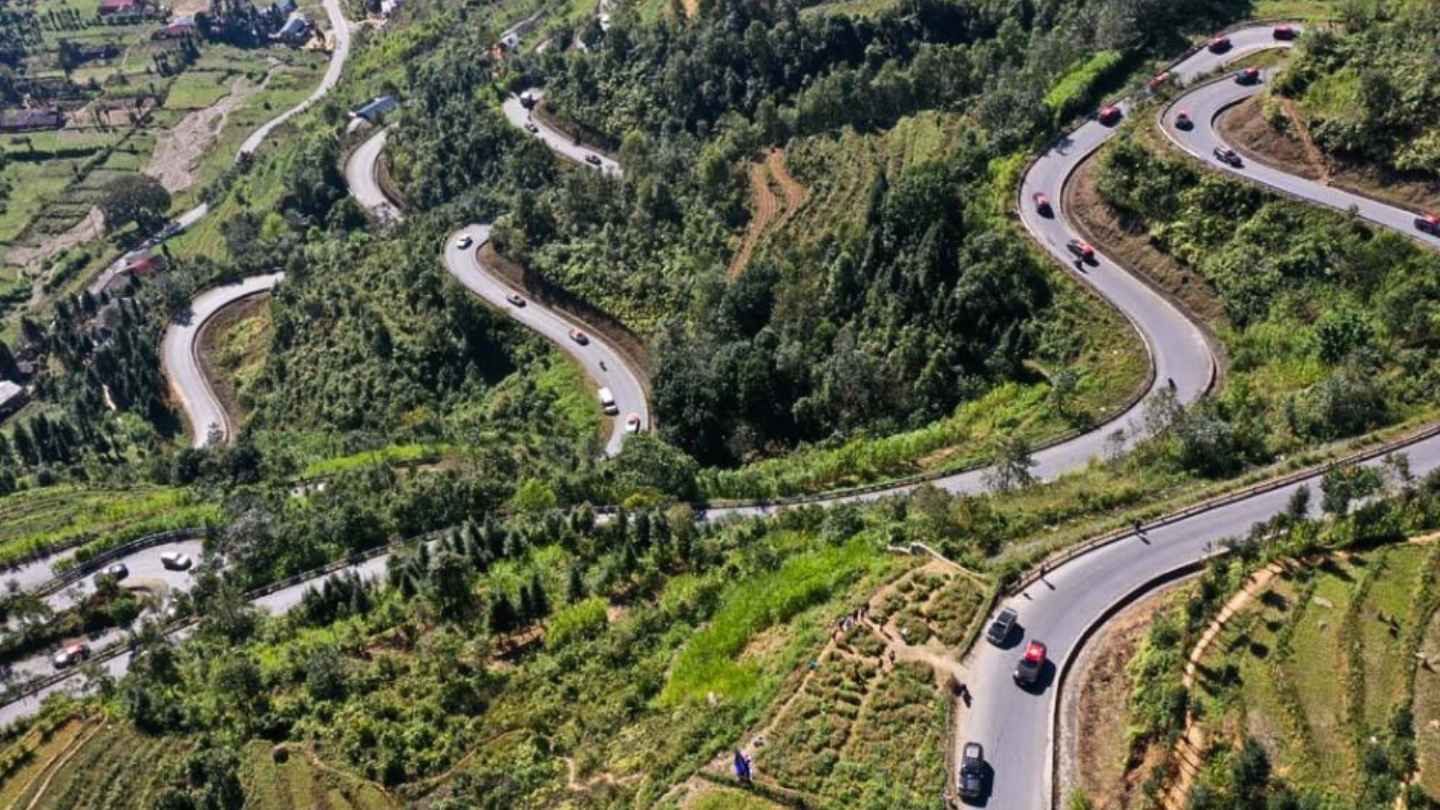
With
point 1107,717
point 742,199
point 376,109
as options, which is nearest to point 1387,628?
point 1107,717

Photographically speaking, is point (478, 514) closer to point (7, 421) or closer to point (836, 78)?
point (836, 78)

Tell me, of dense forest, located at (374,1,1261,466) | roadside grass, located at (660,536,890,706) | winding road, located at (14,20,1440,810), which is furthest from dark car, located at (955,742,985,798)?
dense forest, located at (374,1,1261,466)

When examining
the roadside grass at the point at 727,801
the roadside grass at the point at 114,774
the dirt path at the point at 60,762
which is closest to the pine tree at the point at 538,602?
the roadside grass at the point at 114,774

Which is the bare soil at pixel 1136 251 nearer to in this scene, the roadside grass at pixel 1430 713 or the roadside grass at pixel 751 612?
the roadside grass at pixel 1430 713


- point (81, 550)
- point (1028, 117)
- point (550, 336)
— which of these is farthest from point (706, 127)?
point (81, 550)

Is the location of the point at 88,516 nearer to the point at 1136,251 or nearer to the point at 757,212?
the point at 757,212

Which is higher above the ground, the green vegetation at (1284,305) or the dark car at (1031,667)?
the green vegetation at (1284,305)

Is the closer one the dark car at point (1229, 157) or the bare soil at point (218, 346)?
the dark car at point (1229, 157)
